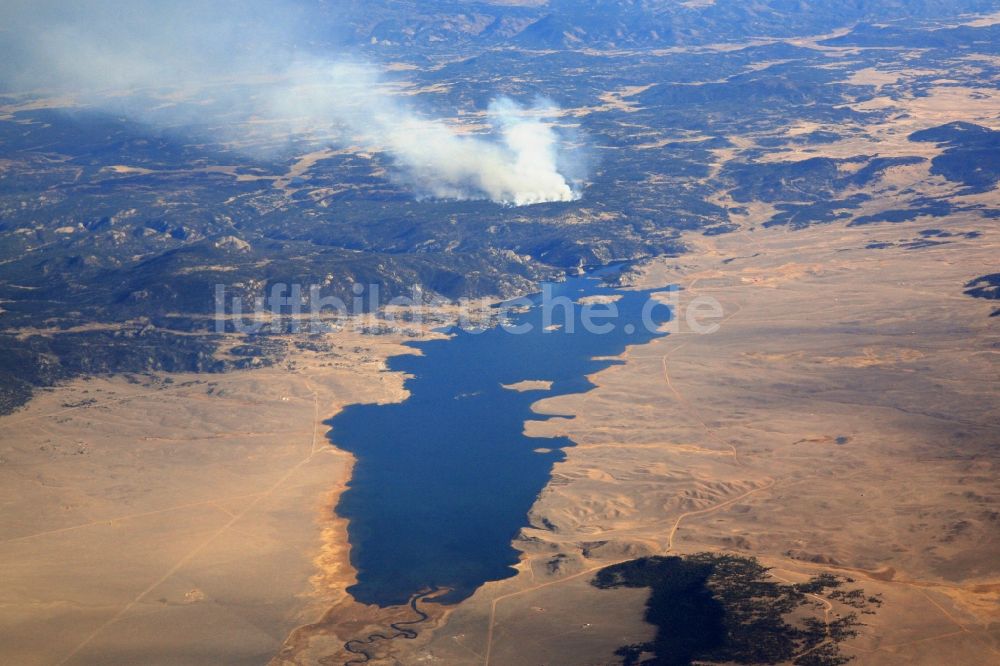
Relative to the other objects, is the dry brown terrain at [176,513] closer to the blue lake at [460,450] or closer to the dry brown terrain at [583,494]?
the dry brown terrain at [583,494]

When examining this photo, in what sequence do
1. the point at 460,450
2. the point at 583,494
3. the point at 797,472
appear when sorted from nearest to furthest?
the point at 797,472
the point at 583,494
the point at 460,450

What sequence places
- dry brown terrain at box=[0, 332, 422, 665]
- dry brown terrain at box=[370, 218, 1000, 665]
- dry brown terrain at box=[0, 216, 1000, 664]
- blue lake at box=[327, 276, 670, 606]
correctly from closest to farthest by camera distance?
dry brown terrain at box=[370, 218, 1000, 665] → dry brown terrain at box=[0, 216, 1000, 664] → dry brown terrain at box=[0, 332, 422, 665] → blue lake at box=[327, 276, 670, 606]

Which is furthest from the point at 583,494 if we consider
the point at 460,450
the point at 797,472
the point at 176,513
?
the point at 176,513

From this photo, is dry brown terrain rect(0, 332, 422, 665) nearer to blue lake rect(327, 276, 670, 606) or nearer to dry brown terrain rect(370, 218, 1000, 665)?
blue lake rect(327, 276, 670, 606)

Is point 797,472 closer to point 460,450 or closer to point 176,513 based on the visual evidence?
point 460,450

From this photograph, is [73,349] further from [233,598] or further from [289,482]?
[233,598]

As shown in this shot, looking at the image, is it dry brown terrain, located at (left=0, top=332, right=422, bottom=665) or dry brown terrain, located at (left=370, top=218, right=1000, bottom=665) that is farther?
dry brown terrain, located at (left=0, top=332, right=422, bottom=665)

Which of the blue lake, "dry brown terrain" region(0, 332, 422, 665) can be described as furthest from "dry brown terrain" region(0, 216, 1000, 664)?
the blue lake

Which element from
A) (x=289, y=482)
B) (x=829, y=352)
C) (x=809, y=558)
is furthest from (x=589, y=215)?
(x=809, y=558)
